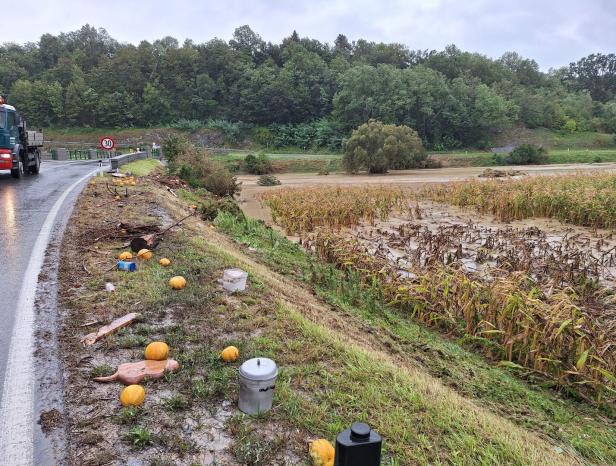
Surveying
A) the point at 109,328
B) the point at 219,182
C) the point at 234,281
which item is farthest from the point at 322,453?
the point at 219,182

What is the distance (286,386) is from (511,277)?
18.9ft

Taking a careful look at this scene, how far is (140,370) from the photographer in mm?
3742

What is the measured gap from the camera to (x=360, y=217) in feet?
61.3

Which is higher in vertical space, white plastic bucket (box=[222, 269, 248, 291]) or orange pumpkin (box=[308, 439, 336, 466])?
white plastic bucket (box=[222, 269, 248, 291])

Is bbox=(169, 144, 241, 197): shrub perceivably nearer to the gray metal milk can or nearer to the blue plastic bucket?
the blue plastic bucket

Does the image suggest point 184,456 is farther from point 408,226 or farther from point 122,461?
point 408,226

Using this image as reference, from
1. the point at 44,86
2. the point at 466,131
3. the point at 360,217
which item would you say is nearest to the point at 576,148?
the point at 466,131

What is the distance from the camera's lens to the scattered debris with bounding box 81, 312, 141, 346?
14.0 feet

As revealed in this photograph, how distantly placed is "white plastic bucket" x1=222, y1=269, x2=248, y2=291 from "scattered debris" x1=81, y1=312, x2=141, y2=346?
51.5 inches

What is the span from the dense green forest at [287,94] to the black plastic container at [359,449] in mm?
77362

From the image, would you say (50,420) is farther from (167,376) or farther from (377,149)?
(377,149)

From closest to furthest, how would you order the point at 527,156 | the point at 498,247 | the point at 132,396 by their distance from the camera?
the point at 132,396, the point at 498,247, the point at 527,156

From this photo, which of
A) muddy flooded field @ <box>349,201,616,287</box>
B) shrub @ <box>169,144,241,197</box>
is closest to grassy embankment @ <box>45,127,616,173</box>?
shrub @ <box>169,144,241,197</box>

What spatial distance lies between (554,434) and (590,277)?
248 inches
